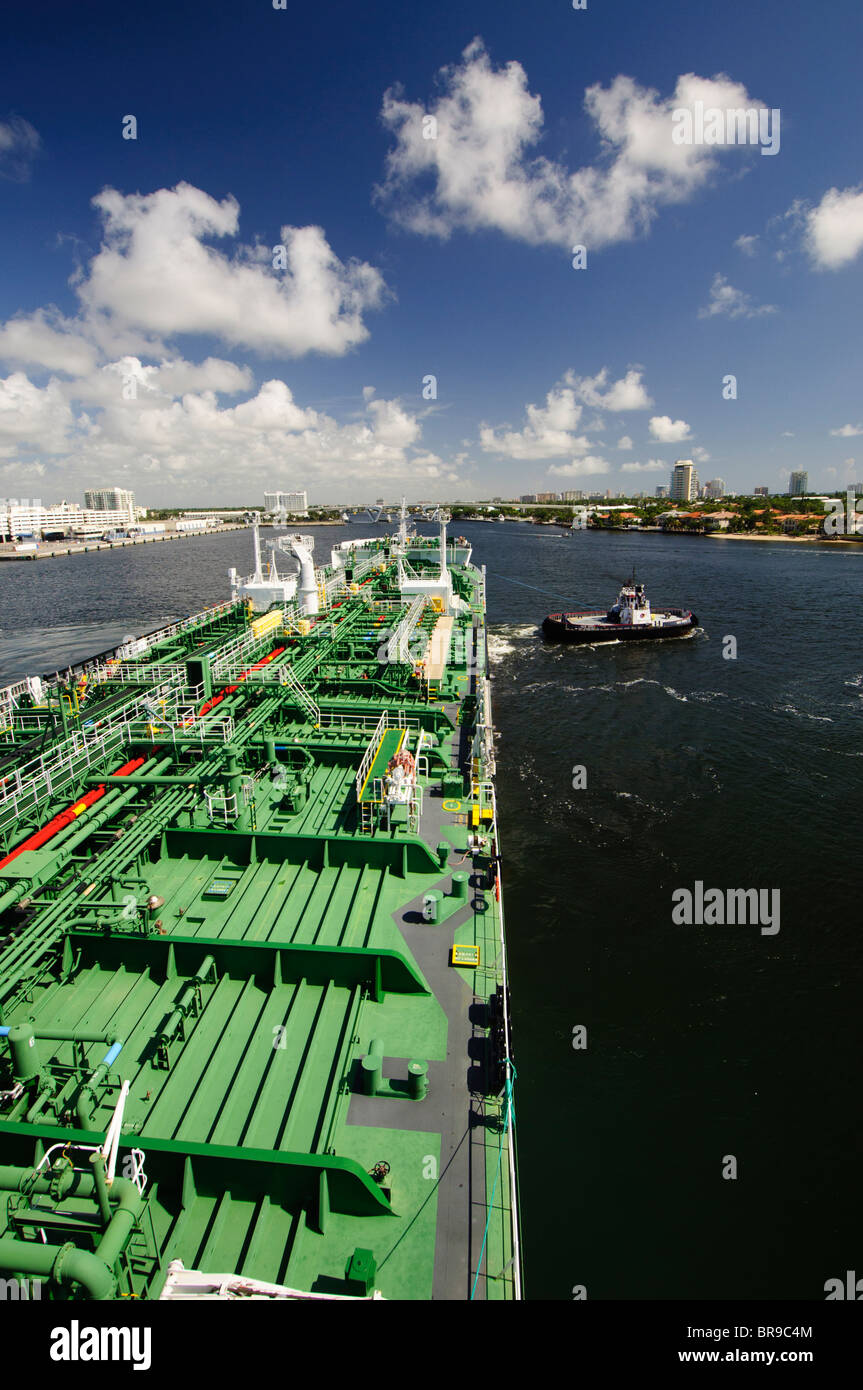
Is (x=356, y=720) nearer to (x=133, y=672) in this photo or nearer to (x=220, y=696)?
(x=220, y=696)

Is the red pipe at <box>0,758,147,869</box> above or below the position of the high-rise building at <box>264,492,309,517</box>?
below

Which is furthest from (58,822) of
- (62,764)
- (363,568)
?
(363,568)

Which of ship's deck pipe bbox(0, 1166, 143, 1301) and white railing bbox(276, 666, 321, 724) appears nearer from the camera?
ship's deck pipe bbox(0, 1166, 143, 1301)

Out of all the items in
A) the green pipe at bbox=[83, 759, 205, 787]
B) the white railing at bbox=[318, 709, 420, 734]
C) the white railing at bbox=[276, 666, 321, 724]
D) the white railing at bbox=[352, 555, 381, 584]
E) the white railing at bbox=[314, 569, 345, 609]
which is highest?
the white railing at bbox=[352, 555, 381, 584]

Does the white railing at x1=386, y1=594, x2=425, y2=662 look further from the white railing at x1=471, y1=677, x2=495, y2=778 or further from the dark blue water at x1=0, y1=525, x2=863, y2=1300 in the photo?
the dark blue water at x1=0, y1=525, x2=863, y2=1300

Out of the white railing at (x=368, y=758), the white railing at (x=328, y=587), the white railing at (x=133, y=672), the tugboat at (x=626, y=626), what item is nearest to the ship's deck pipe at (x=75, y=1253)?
the white railing at (x=368, y=758)

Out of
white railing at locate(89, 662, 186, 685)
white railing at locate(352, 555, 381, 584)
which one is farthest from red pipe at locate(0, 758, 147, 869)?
white railing at locate(352, 555, 381, 584)
